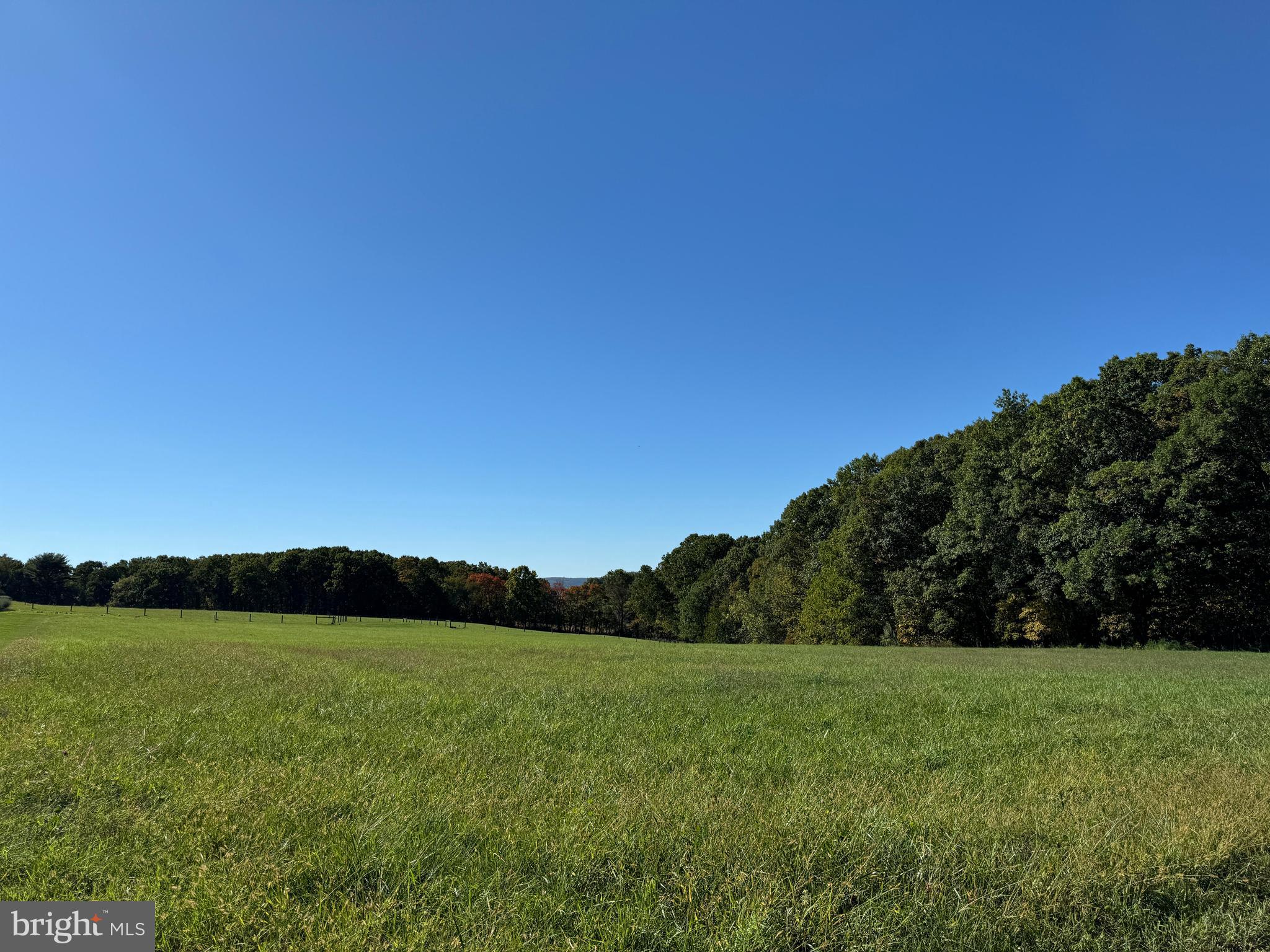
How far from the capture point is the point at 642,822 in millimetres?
5719

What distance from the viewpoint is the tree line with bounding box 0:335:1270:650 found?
35.3 meters

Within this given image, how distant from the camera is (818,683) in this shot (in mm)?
17203

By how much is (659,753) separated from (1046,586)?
44.4m

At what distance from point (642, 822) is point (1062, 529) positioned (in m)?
43.7

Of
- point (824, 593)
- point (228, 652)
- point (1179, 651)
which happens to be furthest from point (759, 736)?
point (824, 593)

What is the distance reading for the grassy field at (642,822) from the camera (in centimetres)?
426

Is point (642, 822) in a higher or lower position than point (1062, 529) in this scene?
lower

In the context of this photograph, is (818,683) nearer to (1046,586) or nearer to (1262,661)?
(1262,661)

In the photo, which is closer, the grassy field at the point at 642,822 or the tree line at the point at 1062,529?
the grassy field at the point at 642,822

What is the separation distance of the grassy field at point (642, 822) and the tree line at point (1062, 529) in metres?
30.5

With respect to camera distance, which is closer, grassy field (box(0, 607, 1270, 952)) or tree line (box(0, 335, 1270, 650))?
grassy field (box(0, 607, 1270, 952))

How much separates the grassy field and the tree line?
30.5 meters

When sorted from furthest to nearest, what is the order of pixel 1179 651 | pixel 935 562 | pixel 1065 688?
pixel 935 562, pixel 1179 651, pixel 1065 688

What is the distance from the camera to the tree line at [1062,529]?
3528 centimetres
